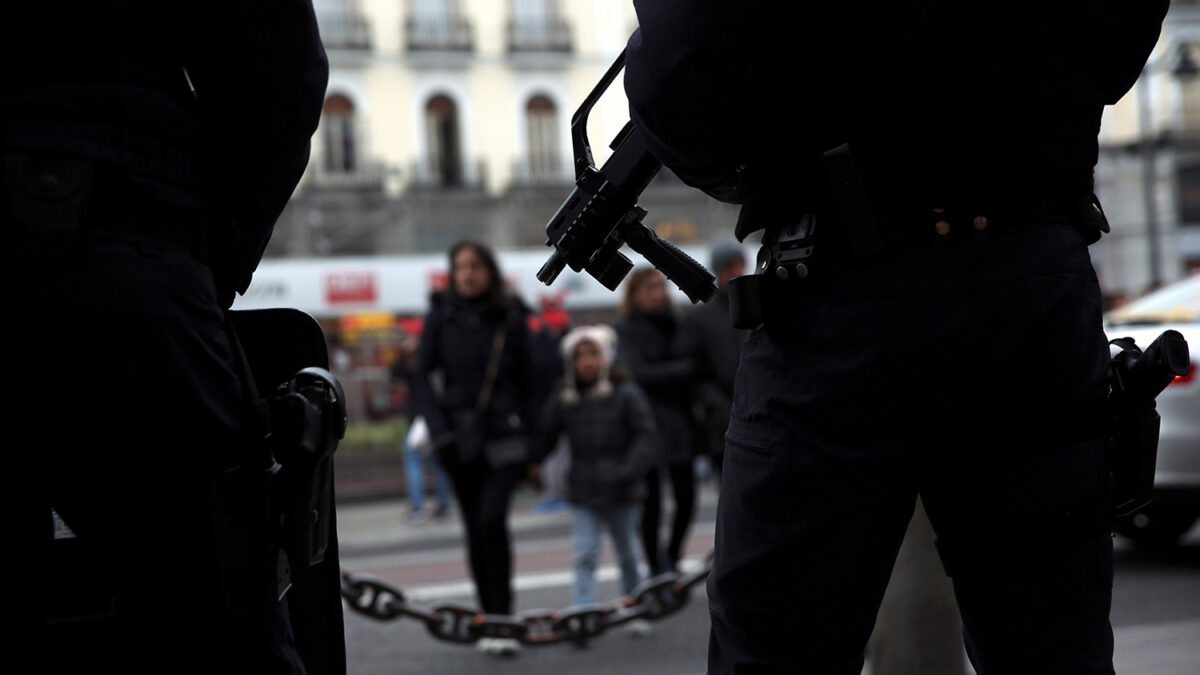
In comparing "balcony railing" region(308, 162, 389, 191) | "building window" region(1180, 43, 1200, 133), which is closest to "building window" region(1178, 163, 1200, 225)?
"building window" region(1180, 43, 1200, 133)

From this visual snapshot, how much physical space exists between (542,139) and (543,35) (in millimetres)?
2677

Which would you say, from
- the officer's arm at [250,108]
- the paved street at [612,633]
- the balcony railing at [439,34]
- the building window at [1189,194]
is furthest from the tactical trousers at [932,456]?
the building window at [1189,194]

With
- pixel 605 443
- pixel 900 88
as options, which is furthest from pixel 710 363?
pixel 900 88

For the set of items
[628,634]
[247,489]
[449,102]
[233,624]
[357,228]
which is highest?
[449,102]

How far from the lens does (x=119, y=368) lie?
200cm

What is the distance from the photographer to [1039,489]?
205 centimetres

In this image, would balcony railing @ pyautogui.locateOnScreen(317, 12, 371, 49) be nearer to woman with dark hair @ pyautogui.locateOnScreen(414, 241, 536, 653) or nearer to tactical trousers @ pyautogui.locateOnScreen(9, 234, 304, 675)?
woman with dark hair @ pyautogui.locateOnScreen(414, 241, 536, 653)

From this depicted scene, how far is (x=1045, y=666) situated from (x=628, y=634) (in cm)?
450

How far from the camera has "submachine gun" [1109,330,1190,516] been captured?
7.11 feet

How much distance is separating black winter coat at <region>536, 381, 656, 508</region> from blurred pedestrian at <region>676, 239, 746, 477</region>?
0.51 meters

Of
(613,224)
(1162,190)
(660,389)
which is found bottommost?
(660,389)

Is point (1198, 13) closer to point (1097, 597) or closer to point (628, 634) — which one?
point (628, 634)

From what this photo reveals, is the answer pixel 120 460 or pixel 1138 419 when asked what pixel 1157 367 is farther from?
pixel 120 460

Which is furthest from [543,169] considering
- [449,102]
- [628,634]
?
[628,634]
